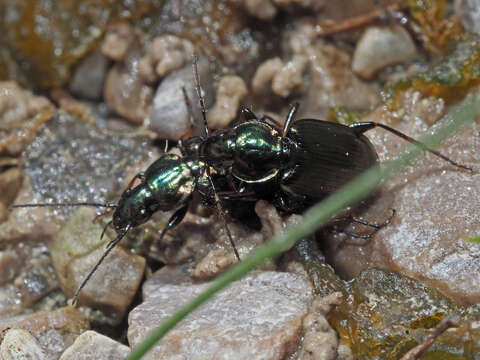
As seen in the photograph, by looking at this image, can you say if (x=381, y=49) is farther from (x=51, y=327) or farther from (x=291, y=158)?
(x=51, y=327)

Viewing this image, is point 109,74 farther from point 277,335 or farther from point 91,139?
point 277,335

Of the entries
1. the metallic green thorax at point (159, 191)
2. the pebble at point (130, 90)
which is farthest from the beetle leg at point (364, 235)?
the pebble at point (130, 90)

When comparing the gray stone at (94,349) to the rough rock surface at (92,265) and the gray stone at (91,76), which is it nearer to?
the rough rock surface at (92,265)

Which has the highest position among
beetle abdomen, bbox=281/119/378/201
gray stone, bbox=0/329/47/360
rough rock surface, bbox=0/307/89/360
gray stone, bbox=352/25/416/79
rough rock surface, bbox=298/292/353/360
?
gray stone, bbox=352/25/416/79

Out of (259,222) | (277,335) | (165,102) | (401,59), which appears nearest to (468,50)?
(401,59)

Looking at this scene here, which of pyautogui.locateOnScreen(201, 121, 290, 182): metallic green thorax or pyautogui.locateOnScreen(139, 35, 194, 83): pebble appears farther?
pyautogui.locateOnScreen(139, 35, 194, 83): pebble

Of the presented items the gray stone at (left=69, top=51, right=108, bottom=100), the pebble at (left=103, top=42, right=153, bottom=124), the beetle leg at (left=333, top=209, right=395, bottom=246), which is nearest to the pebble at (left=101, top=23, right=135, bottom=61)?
the pebble at (left=103, top=42, right=153, bottom=124)

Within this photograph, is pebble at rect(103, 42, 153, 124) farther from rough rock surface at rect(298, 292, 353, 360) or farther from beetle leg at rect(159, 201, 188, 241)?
rough rock surface at rect(298, 292, 353, 360)

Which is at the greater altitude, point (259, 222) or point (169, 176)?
point (169, 176)
